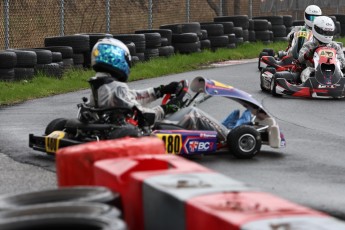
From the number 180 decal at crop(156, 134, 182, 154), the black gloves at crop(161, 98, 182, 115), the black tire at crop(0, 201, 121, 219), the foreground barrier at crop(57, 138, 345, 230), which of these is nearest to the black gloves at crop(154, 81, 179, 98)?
the black gloves at crop(161, 98, 182, 115)

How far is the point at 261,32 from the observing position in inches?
1070

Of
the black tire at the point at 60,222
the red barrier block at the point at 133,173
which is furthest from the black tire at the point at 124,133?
the black tire at the point at 60,222

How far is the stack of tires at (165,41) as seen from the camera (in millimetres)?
21359

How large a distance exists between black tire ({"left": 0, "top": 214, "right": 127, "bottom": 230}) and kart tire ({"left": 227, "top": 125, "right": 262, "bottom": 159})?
4976mm

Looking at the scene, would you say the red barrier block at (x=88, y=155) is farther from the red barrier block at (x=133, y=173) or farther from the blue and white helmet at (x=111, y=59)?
the blue and white helmet at (x=111, y=59)

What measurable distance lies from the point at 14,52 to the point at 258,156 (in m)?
6.95

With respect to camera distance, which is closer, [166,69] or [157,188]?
[157,188]

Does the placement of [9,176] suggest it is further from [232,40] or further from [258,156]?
[232,40]

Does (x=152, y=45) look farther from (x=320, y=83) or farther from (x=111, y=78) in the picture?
(x=111, y=78)

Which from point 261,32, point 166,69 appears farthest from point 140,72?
point 261,32

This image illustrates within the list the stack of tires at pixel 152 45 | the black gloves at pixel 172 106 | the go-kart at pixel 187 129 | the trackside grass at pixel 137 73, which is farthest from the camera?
the stack of tires at pixel 152 45

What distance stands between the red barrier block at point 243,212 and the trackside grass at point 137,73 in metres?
9.96

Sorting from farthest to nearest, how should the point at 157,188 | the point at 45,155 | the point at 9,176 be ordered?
the point at 45,155, the point at 9,176, the point at 157,188

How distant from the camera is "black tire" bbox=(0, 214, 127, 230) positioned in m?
4.23
